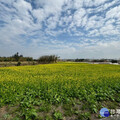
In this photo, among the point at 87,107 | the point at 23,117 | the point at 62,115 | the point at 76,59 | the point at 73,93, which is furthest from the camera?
the point at 76,59

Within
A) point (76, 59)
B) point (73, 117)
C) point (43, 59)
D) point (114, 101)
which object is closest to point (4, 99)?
point (73, 117)

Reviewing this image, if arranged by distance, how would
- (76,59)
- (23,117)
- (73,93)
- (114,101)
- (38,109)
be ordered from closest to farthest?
(23,117), (38,109), (114,101), (73,93), (76,59)

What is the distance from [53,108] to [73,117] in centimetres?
72

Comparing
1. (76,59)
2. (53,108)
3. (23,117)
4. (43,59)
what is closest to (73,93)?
(53,108)

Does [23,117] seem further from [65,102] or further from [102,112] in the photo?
[102,112]

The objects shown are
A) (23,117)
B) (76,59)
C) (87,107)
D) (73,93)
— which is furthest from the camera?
(76,59)

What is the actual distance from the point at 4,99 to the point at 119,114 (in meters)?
4.21

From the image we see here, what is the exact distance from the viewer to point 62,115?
2.45m

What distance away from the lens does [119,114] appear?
262 cm

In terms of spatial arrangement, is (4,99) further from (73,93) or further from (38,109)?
(73,93)

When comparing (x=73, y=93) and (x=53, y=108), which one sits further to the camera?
(x=73, y=93)

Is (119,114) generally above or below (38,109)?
below

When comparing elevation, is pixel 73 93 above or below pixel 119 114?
above

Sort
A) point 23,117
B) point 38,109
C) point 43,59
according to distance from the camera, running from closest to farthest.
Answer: point 23,117 → point 38,109 → point 43,59
